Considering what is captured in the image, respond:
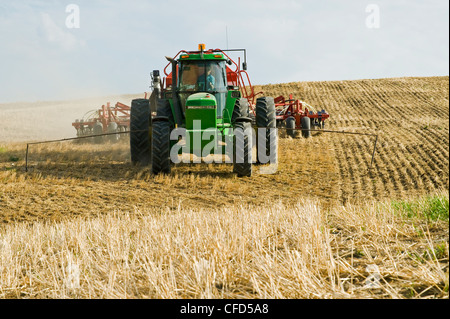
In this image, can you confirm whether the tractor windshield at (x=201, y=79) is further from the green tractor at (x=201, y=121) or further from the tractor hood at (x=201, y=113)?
the tractor hood at (x=201, y=113)

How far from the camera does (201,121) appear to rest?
1010 cm

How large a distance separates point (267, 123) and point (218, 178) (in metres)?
2.21

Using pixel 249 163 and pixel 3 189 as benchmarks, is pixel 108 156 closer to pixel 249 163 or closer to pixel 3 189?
pixel 3 189

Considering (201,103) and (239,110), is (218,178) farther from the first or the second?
(239,110)

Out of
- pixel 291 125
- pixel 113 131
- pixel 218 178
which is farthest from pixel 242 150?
pixel 113 131

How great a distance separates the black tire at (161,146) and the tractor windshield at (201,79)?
38.4 inches

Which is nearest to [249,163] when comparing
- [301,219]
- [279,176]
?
[279,176]

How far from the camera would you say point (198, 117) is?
33.1 ft

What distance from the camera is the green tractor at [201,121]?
10000mm

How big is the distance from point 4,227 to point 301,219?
495 centimetres

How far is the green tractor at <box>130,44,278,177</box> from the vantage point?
10000mm

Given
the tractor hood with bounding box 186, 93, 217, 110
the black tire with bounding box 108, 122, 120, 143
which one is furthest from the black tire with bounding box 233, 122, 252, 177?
the black tire with bounding box 108, 122, 120, 143

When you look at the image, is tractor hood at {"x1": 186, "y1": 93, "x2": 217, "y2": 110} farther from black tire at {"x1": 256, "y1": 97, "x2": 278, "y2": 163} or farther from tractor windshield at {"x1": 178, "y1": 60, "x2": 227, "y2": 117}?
black tire at {"x1": 256, "y1": 97, "x2": 278, "y2": 163}

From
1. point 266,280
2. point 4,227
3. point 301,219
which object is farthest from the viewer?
point 4,227
